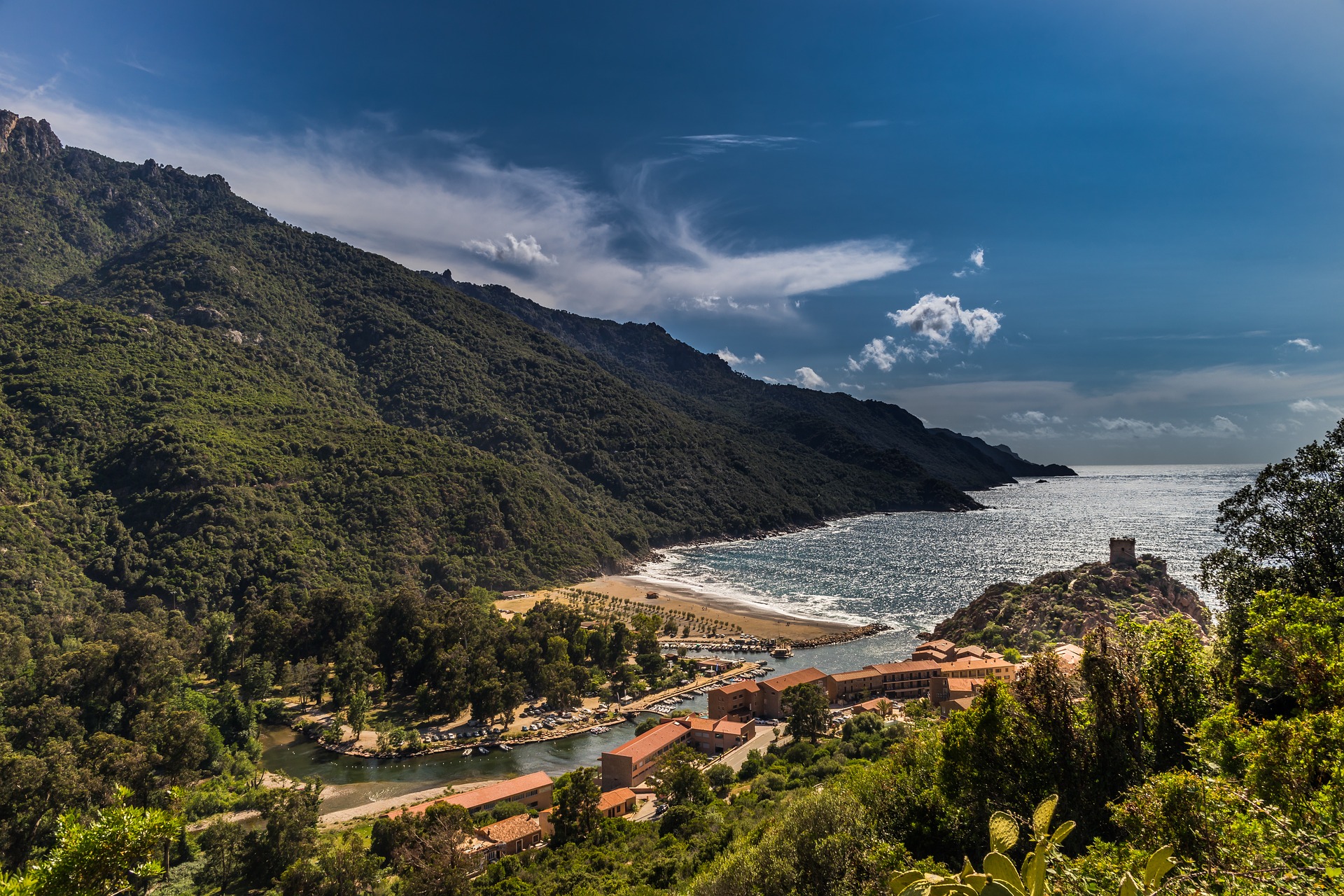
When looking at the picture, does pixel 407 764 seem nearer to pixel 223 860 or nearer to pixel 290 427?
pixel 223 860

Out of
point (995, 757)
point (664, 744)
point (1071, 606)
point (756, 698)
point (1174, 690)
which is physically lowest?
point (756, 698)

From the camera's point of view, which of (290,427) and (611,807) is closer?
(611,807)

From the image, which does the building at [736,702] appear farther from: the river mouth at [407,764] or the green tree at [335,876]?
the green tree at [335,876]

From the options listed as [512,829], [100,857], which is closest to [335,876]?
[512,829]

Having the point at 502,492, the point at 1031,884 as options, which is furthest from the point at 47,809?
the point at 502,492

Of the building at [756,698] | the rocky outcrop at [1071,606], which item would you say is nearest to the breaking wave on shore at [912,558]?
the rocky outcrop at [1071,606]

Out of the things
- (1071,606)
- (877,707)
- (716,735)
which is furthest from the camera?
(1071,606)
